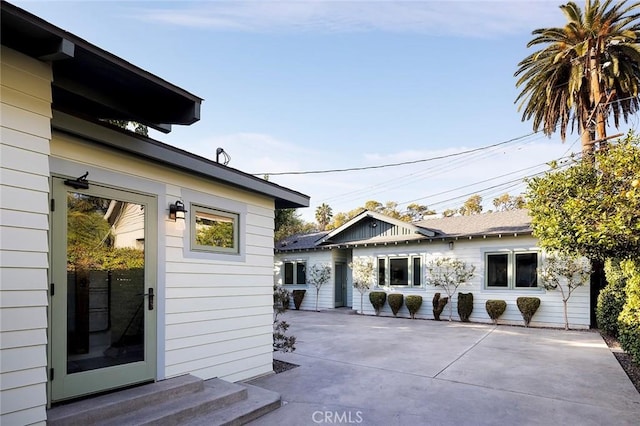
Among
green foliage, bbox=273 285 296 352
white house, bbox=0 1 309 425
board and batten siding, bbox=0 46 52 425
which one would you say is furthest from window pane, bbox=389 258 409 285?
board and batten siding, bbox=0 46 52 425

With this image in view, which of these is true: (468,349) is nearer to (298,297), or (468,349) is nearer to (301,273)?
(298,297)

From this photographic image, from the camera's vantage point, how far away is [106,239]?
3.42 m

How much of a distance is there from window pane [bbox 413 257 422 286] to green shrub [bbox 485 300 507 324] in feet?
7.48

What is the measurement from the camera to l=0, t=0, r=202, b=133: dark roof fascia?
2262 mm

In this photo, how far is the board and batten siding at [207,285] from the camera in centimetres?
377

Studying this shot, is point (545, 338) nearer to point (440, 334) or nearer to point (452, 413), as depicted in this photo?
point (440, 334)

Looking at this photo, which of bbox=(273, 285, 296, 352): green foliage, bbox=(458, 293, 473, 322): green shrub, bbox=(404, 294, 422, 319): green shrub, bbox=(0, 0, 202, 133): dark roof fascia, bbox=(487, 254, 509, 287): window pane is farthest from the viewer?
bbox=(404, 294, 422, 319): green shrub

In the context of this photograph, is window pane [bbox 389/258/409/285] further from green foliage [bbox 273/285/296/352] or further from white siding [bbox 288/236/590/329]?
green foliage [bbox 273/285/296/352]

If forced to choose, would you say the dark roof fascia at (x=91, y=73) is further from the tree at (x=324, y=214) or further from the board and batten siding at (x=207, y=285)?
the tree at (x=324, y=214)

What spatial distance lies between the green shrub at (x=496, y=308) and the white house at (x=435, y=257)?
0.20 metres

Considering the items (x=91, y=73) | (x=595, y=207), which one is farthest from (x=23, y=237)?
(x=595, y=207)

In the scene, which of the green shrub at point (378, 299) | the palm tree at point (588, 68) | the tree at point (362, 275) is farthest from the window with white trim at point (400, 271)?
the palm tree at point (588, 68)

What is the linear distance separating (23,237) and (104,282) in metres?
1.08

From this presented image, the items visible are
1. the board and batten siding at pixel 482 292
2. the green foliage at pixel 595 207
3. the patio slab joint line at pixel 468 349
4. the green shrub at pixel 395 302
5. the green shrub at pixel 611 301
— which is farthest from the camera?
the green shrub at pixel 395 302
